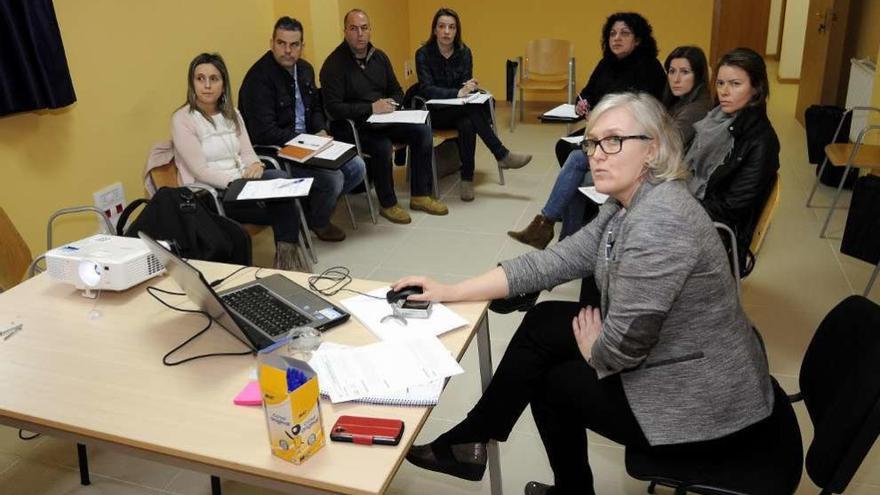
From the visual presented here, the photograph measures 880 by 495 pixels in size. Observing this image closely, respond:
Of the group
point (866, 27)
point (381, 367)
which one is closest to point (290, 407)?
point (381, 367)

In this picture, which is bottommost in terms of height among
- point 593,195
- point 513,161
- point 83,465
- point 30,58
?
point 83,465

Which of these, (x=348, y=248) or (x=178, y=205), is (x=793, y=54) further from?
(x=178, y=205)

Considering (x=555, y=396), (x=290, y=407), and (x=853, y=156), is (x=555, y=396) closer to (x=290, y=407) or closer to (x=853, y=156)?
(x=290, y=407)

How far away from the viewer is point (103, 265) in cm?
199

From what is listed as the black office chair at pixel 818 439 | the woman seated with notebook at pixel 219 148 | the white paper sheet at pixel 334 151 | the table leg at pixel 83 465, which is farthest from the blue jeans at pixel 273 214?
the black office chair at pixel 818 439

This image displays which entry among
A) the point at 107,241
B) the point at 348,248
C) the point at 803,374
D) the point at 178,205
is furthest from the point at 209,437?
the point at 348,248

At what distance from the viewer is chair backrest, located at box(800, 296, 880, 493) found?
4.89 ft

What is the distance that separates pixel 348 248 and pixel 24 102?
5.74 feet

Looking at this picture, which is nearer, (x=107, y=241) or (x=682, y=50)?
(x=107, y=241)

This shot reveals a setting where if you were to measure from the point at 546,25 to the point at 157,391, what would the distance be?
20.6ft

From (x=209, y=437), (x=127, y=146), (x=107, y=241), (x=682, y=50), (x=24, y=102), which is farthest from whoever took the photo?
(x=127, y=146)

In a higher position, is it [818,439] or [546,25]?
[546,25]

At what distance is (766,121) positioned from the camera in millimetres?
2910

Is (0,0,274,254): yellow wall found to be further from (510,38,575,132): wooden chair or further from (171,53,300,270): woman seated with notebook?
(510,38,575,132): wooden chair
